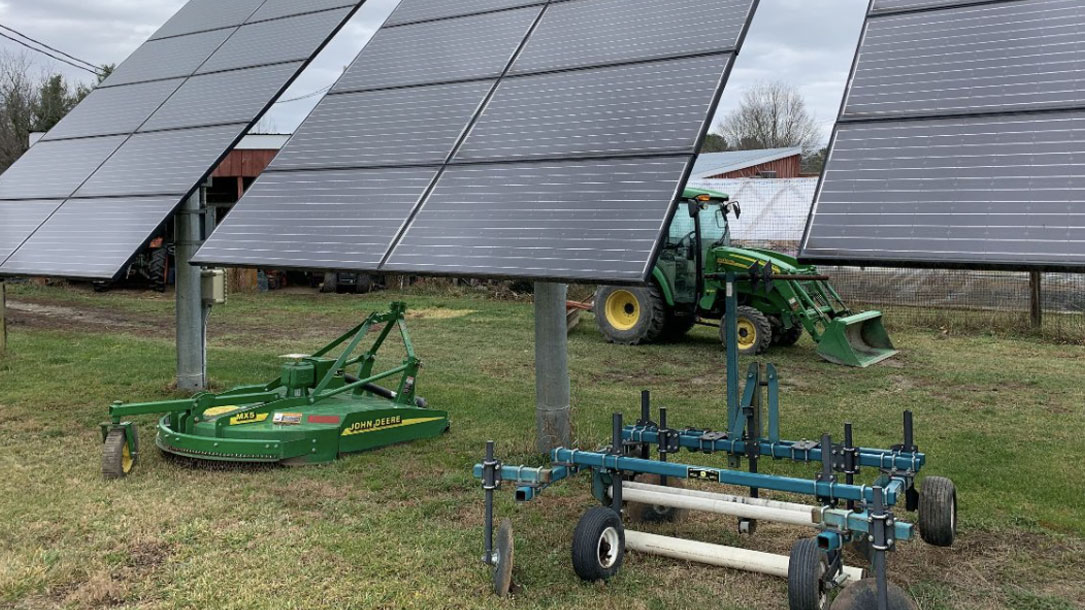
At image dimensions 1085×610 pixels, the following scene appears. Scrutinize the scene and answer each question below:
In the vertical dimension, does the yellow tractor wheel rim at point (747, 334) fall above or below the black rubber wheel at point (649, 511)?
above

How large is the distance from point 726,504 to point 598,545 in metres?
0.79

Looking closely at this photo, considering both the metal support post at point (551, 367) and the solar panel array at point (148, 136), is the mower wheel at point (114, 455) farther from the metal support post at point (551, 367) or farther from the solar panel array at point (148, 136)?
the metal support post at point (551, 367)

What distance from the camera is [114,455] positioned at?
23.4 ft

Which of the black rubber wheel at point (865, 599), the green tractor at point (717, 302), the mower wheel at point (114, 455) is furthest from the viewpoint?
the green tractor at point (717, 302)

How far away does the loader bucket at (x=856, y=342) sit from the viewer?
13.3m

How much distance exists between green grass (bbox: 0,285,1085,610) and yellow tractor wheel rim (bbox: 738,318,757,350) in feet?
3.89

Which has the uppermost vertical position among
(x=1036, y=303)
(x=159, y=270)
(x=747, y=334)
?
(x=159, y=270)

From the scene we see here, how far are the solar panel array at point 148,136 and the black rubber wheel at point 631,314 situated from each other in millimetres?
7380

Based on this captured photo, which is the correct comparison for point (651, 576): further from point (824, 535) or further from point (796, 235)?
point (796, 235)

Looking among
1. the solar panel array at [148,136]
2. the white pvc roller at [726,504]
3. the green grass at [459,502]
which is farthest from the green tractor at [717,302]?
the white pvc roller at [726,504]

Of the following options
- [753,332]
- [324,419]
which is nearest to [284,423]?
[324,419]

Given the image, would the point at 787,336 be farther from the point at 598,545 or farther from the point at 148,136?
the point at 598,545

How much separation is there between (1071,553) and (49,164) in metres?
10.8

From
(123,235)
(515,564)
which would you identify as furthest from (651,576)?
(123,235)
